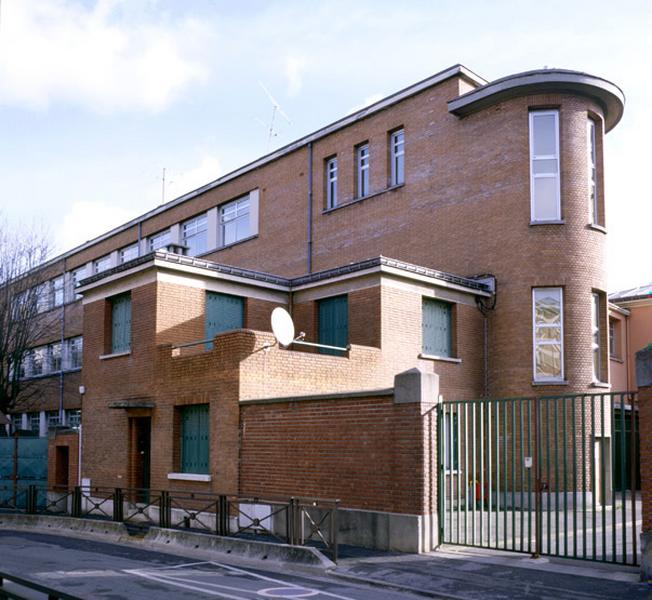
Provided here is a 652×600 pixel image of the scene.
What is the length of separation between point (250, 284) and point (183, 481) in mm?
6138

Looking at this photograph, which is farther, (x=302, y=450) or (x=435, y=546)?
(x=302, y=450)

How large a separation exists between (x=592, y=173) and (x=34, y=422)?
29.5 metres

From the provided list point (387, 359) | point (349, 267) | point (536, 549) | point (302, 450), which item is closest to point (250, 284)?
point (349, 267)

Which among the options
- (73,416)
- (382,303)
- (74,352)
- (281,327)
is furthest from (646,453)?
(74,352)

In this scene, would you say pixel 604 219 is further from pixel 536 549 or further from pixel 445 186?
pixel 536 549

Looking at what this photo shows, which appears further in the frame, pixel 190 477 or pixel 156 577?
pixel 190 477

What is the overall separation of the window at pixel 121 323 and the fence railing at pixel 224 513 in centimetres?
394

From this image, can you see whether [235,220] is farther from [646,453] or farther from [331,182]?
[646,453]

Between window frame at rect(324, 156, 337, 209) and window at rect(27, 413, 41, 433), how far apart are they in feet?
65.6

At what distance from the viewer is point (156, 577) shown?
11.8 m

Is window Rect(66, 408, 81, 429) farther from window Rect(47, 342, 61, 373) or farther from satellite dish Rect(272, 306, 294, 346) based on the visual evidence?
satellite dish Rect(272, 306, 294, 346)

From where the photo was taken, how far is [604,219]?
22.7 m

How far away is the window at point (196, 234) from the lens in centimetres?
3419

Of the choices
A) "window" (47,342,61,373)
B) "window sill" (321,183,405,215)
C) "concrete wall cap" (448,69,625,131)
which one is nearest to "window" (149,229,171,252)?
"window" (47,342,61,373)
